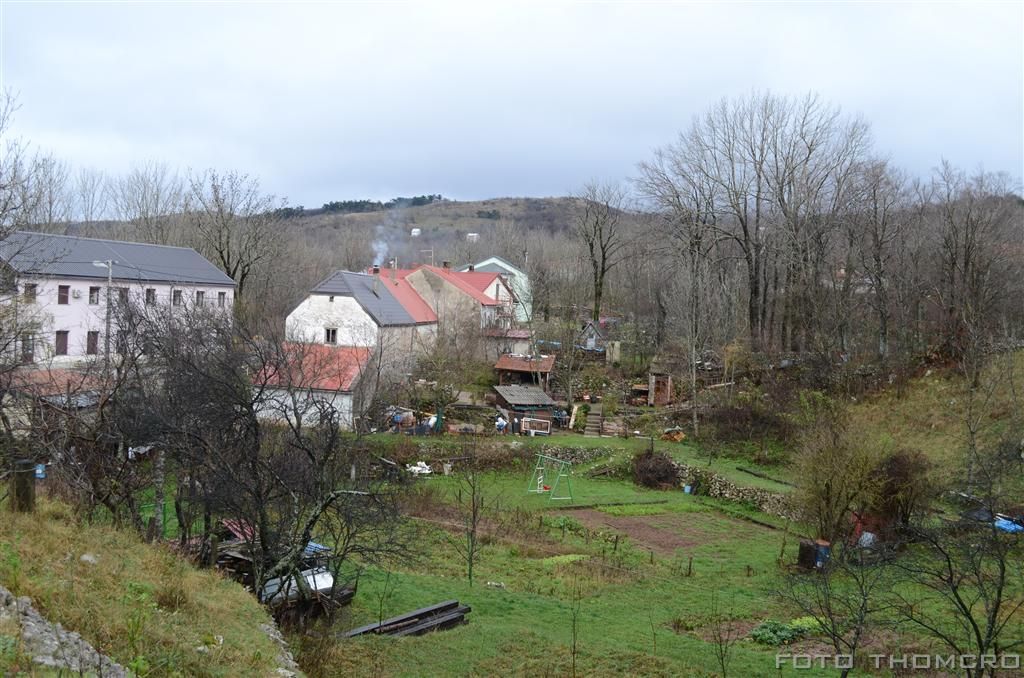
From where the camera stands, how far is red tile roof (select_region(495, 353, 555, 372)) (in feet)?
127

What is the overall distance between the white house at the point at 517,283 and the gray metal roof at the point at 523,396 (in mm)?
16339

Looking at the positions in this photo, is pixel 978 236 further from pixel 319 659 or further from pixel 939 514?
pixel 319 659

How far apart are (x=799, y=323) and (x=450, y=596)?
29524 millimetres

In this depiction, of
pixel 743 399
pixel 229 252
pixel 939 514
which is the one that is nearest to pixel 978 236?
pixel 743 399

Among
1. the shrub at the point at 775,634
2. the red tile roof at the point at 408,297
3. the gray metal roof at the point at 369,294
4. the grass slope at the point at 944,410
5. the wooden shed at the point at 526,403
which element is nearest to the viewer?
the shrub at the point at 775,634

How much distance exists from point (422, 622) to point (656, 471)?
17713 millimetres

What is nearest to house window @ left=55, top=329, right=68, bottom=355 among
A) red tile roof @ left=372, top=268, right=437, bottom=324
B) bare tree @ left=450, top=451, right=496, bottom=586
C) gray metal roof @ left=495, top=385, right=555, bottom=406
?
red tile roof @ left=372, top=268, right=437, bottom=324

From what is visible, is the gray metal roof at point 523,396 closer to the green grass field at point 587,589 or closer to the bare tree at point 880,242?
the green grass field at point 587,589

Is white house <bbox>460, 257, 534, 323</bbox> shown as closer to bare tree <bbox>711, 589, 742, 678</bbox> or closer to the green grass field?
the green grass field

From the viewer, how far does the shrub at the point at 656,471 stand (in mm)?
29750

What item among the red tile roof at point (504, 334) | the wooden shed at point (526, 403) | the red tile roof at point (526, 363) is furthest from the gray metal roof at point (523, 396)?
the red tile roof at point (504, 334)

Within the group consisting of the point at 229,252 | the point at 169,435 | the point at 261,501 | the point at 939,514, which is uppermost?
the point at 229,252

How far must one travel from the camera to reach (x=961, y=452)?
2419cm

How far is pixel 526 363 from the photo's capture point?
39.5 m
